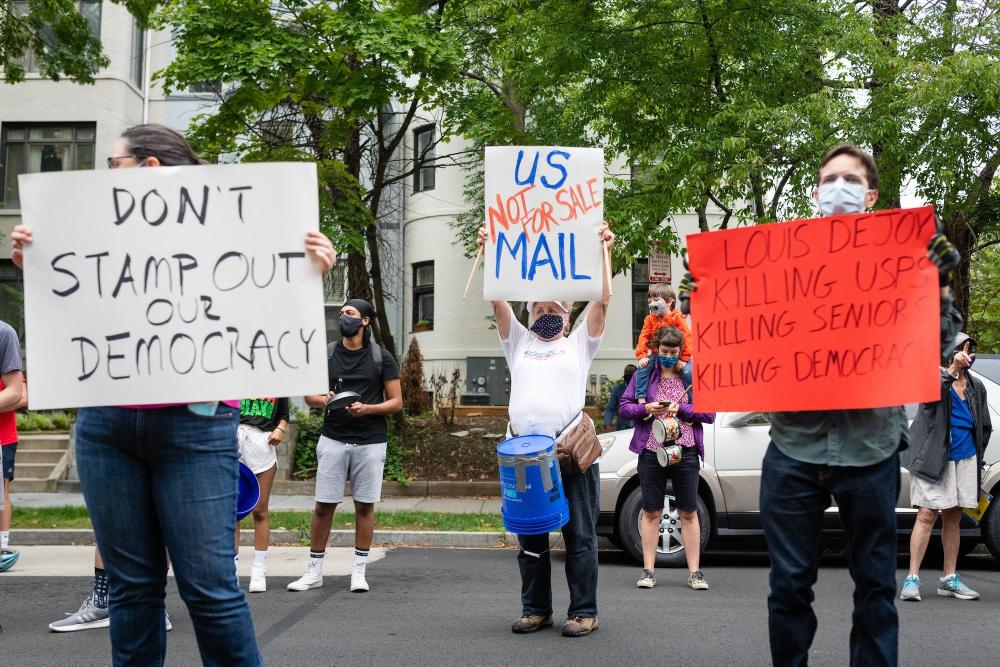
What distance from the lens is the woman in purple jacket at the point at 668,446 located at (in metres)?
7.27

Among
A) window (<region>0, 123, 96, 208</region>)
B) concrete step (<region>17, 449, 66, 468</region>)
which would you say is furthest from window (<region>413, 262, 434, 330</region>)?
concrete step (<region>17, 449, 66, 468</region>)

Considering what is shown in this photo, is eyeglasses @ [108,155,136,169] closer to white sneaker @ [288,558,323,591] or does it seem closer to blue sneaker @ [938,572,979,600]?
white sneaker @ [288,558,323,591]

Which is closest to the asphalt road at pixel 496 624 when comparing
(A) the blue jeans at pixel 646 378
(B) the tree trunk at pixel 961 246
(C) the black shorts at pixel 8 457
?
(C) the black shorts at pixel 8 457

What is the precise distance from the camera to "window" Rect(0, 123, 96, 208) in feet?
76.0

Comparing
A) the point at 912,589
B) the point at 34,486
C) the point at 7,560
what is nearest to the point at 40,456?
the point at 34,486

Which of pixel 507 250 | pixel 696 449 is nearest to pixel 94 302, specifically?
pixel 507 250

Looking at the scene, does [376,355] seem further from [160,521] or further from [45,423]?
[45,423]

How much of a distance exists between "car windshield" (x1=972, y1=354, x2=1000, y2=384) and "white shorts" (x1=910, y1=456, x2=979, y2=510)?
216cm

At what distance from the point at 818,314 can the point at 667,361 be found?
151 inches

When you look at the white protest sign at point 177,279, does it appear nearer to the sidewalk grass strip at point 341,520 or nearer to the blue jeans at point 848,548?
the blue jeans at point 848,548

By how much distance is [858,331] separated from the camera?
3490mm

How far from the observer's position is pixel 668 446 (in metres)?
7.25

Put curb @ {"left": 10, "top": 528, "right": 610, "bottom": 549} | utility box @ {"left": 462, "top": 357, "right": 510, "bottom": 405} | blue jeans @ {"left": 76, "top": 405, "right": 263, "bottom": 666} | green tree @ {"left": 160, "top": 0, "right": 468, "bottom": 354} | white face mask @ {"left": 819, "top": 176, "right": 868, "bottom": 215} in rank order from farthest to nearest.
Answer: utility box @ {"left": 462, "top": 357, "right": 510, "bottom": 405}, green tree @ {"left": 160, "top": 0, "right": 468, "bottom": 354}, curb @ {"left": 10, "top": 528, "right": 610, "bottom": 549}, white face mask @ {"left": 819, "top": 176, "right": 868, "bottom": 215}, blue jeans @ {"left": 76, "top": 405, "right": 263, "bottom": 666}

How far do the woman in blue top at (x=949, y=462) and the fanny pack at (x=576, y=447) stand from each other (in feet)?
9.55
